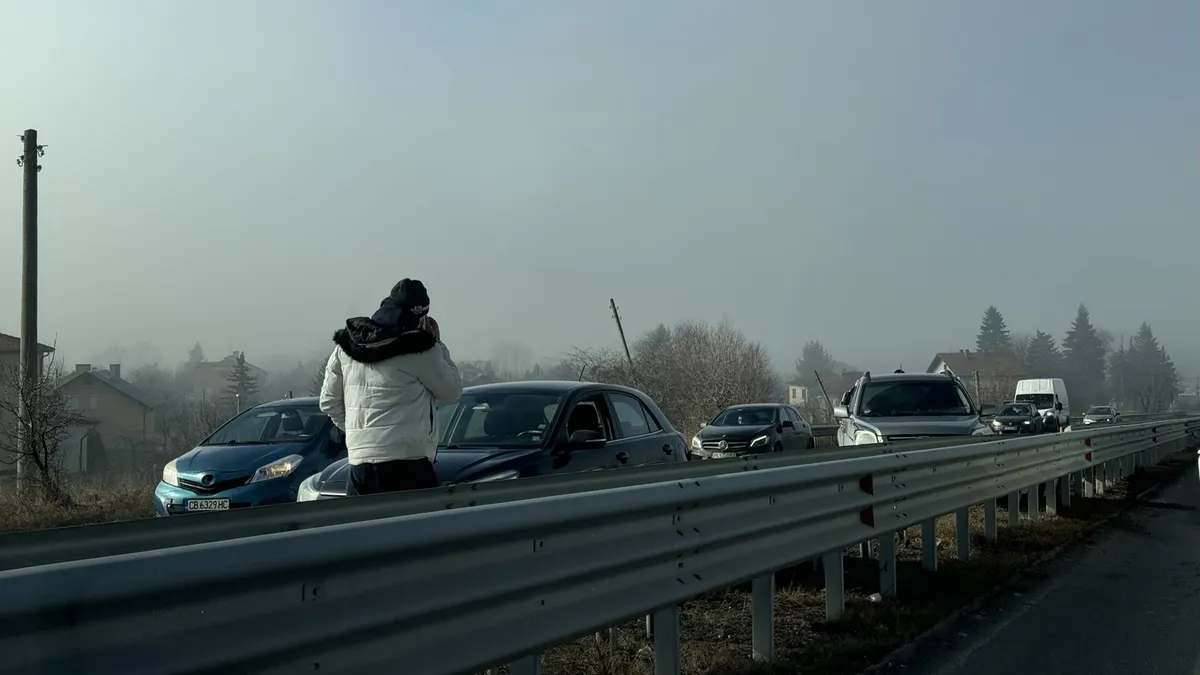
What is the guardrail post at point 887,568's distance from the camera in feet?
22.4

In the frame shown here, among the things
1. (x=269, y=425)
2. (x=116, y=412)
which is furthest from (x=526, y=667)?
(x=116, y=412)

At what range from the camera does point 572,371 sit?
4844 cm

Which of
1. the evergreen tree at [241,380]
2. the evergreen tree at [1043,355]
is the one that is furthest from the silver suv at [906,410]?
the evergreen tree at [1043,355]

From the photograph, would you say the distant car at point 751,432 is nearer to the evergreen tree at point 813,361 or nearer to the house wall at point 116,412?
the house wall at point 116,412

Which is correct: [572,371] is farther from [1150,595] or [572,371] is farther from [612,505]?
[612,505]

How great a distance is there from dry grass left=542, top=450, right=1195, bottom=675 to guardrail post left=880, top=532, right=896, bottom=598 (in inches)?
3.6

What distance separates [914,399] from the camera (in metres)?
14.4

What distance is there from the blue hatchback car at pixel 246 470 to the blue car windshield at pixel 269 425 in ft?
0.22

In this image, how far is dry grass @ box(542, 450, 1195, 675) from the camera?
5.31m

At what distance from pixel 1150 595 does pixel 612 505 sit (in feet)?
18.0

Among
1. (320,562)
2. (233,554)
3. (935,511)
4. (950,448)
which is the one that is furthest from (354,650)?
A: (950,448)

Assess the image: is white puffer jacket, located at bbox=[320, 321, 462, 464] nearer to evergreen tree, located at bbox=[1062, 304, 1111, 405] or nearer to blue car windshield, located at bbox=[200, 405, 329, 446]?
blue car windshield, located at bbox=[200, 405, 329, 446]

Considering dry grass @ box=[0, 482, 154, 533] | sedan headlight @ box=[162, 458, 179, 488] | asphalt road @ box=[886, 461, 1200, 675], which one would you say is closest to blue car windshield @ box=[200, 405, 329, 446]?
sedan headlight @ box=[162, 458, 179, 488]

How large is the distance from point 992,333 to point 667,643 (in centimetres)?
15382
